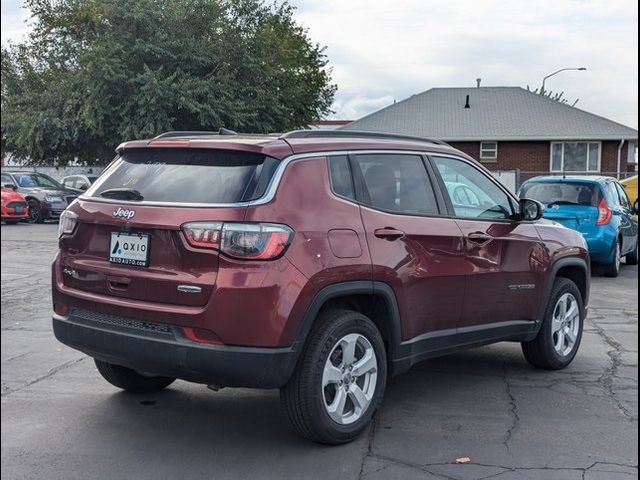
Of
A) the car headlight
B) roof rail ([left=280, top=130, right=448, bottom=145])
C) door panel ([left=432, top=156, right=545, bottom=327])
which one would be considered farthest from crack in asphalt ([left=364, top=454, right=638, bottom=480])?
the car headlight

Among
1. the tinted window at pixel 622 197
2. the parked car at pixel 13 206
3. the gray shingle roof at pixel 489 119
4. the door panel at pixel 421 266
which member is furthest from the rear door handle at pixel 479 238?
the gray shingle roof at pixel 489 119

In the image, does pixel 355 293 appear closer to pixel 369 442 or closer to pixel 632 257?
pixel 369 442

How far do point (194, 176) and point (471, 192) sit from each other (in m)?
2.25

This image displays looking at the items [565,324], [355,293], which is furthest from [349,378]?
[565,324]

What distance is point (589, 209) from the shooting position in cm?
1277

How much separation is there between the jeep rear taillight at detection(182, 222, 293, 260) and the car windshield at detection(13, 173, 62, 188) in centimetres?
2260

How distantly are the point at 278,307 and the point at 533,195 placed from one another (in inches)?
380

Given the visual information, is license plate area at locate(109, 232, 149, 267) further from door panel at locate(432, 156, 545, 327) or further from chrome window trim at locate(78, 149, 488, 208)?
door panel at locate(432, 156, 545, 327)

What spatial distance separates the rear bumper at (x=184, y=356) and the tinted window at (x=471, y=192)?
195 centimetres

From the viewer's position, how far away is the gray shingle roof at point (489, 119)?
36500mm

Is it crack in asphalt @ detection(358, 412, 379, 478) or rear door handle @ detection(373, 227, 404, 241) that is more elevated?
rear door handle @ detection(373, 227, 404, 241)

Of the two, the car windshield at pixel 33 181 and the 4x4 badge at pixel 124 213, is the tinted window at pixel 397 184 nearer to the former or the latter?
the 4x4 badge at pixel 124 213

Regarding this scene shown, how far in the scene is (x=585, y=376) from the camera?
6.37 metres

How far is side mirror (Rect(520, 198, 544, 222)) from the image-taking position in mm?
6051
